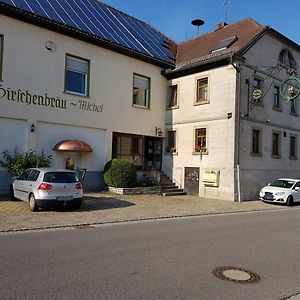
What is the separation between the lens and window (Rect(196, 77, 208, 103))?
23.2 meters

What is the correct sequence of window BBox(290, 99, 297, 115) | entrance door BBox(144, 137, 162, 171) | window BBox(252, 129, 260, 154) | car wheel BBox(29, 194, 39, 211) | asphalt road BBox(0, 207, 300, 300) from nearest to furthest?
asphalt road BBox(0, 207, 300, 300), car wheel BBox(29, 194, 39, 211), window BBox(252, 129, 260, 154), entrance door BBox(144, 137, 162, 171), window BBox(290, 99, 297, 115)

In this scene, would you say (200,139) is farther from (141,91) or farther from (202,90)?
(141,91)

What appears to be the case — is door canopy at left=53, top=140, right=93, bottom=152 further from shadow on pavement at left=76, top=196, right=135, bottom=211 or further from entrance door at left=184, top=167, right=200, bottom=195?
entrance door at left=184, top=167, right=200, bottom=195

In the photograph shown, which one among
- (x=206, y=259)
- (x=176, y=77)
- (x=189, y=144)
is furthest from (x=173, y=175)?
(x=206, y=259)

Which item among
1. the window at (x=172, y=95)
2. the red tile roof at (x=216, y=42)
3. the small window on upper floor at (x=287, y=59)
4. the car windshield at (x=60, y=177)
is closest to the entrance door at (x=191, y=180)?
the window at (x=172, y=95)

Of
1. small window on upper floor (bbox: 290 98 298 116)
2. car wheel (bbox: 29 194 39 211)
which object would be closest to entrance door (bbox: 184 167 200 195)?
small window on upper floor (bbox: 290 98 298 116)

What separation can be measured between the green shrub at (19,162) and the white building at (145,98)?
1.50ft

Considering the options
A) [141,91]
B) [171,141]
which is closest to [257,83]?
[171,141]

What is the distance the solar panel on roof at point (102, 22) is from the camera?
19.9 m

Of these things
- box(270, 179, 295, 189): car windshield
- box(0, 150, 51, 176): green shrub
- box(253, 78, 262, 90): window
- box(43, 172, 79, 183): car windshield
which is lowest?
box(270, 179, 295, 189): car windshield

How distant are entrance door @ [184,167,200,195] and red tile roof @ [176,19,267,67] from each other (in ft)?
22.0

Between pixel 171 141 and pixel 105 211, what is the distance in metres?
11.9

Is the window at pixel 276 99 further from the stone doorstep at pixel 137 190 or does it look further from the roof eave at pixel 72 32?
the stone doorstep at pixel 137 190

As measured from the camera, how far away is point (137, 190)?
20.8 metres
